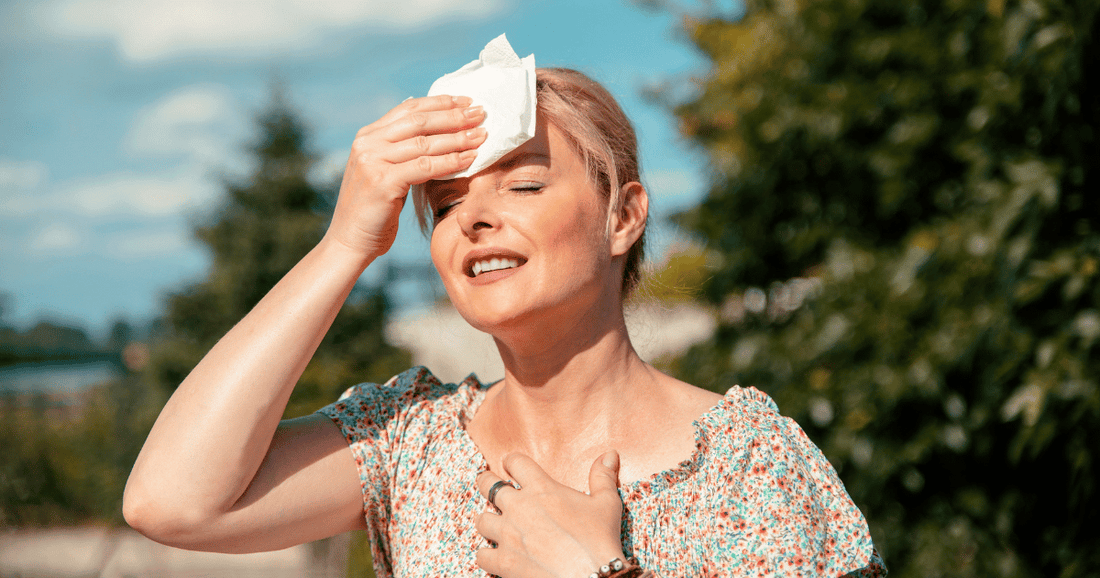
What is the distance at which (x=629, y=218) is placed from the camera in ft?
5.61

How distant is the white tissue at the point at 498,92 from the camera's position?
4.81 ft

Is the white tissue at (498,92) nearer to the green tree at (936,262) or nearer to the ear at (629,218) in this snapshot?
the ear at (629,218)

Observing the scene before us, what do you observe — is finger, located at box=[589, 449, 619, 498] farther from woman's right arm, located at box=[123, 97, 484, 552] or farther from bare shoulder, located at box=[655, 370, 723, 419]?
woman's right arm, located at box=[123, 97, 484, 552]

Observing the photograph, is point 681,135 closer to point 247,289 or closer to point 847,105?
point 247,289

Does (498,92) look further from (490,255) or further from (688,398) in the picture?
(688,398)

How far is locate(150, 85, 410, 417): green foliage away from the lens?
8.38m

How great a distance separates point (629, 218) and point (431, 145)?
0.47 metres

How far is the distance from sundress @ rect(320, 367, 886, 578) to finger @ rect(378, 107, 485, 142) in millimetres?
579

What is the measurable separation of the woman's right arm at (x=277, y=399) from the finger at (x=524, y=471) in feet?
1.11

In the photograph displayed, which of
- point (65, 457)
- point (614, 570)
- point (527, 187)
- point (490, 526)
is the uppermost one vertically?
point (65, 457)

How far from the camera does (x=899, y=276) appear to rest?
239cm

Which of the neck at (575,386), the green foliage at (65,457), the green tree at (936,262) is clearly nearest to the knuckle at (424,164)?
the neck at (575,386)

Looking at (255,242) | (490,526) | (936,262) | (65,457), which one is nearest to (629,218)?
(490,526)

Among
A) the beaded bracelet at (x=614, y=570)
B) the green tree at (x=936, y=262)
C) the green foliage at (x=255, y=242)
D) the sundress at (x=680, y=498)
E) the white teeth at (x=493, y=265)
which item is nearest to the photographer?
the beaded bracelet at (x=614, y=570)
